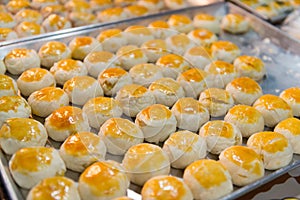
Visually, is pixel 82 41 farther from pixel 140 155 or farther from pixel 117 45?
pixel 140 155

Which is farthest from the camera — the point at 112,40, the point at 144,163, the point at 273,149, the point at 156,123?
the point at 112,40

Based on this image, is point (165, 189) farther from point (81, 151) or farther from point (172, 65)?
point (172, 65)

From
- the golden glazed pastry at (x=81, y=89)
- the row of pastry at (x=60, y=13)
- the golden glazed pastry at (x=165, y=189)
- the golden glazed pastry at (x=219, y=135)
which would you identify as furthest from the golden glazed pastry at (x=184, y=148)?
the row of pastry at (x=60, y=13)

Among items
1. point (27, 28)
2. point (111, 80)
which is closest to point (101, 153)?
point (111, 80)

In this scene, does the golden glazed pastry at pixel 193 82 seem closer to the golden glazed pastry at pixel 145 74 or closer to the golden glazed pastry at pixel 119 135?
the golden glazed pastry at pixel 145 74

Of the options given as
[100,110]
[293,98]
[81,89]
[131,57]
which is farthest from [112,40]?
[293,98]
